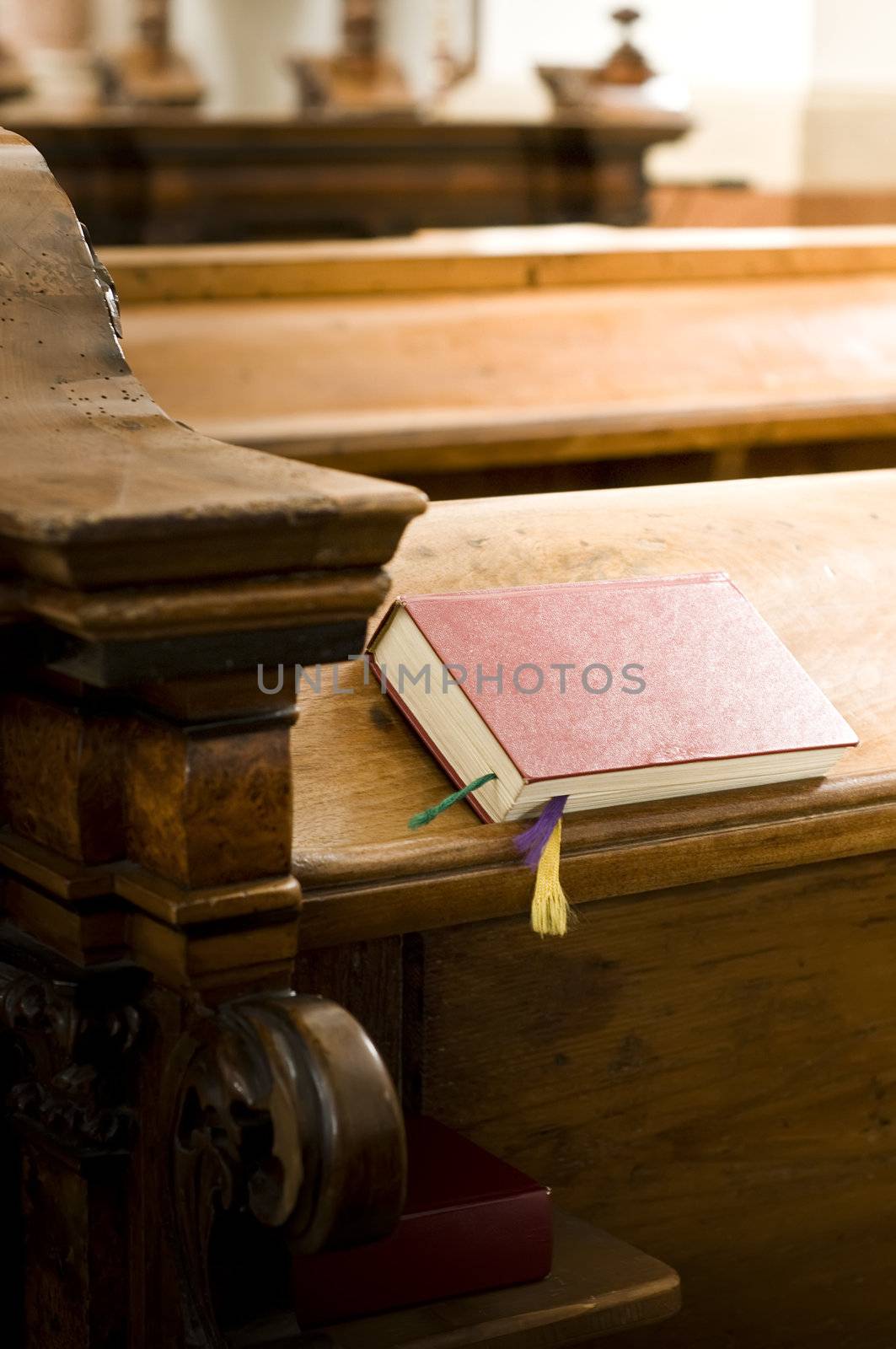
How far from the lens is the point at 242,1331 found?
3.47 ft

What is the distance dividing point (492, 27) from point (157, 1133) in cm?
915

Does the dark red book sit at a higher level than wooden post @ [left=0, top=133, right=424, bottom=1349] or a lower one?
lower

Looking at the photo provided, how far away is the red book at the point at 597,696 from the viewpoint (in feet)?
3.78

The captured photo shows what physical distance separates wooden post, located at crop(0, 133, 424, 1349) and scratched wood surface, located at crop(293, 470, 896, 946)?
0.12 meters

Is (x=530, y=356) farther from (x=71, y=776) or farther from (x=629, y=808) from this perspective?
(x=71, y=776)

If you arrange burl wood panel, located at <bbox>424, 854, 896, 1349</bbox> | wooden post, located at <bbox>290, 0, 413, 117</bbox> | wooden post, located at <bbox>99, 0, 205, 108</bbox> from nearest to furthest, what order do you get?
burl wood panel, located at <bbox>424, 854, 896, 1349</bbox> → wooden post, located at <bbox>290, 0, 413, 117</bbox> → wooden post, located at <bbox>99, 0, 205, 108</bbox>

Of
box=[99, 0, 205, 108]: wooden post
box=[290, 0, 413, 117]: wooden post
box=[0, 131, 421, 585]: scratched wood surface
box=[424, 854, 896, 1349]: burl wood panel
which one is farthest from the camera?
box=[99, 0, 205, 108]: wooden post

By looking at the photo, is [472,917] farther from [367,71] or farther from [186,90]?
[186,90]

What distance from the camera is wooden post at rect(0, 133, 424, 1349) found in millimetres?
876

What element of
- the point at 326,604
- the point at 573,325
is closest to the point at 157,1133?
the point at 326,604

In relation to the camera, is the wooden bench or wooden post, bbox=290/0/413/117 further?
wooden post, bbox=290/0/413/117

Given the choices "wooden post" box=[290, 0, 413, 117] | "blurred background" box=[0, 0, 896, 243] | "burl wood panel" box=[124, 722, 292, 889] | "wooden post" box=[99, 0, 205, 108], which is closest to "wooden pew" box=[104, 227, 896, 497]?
"burl wood panel" box=[124, 722, 292, 889]

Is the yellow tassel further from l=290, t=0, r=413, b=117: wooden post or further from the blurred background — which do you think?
l=290, t=0, r=413, b=117: wooden post

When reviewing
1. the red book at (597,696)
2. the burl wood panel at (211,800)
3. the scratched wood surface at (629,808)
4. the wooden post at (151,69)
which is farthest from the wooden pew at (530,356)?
the wooden post at (151,69)
